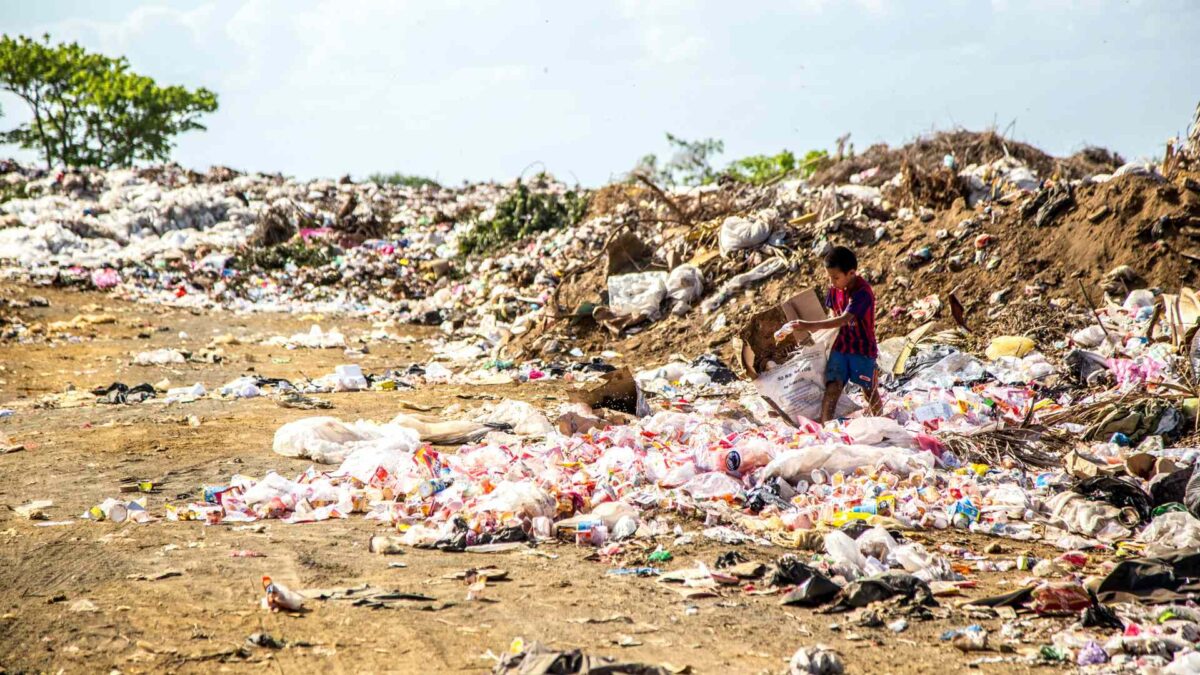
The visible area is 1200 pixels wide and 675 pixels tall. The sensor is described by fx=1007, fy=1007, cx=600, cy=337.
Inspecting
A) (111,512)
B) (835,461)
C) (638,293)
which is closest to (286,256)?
(638,293)

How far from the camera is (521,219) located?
14422mm

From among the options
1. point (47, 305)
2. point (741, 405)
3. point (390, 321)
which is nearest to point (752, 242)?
point (741, 405)

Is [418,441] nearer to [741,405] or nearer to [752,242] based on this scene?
[741,405]

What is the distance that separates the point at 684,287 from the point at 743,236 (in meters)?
0.80

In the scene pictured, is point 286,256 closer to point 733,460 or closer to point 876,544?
point 733,460

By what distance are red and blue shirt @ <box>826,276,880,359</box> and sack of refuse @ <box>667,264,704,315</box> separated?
13.7ft

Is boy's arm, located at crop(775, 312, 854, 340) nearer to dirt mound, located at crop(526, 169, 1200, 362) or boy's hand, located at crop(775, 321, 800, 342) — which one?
boy's hand, located at crop(775, 321, 800, 342)

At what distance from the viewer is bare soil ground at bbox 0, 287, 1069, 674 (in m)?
2.91

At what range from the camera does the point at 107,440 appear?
5.93 metres

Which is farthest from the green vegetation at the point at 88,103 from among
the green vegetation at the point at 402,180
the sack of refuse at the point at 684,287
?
the sack of refuse at the point at 684,287

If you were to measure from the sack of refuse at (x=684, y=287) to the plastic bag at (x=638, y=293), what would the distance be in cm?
13

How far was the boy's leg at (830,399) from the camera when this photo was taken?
17.7 feet

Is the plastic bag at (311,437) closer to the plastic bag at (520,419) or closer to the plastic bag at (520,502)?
the plastic bag at (520,419)

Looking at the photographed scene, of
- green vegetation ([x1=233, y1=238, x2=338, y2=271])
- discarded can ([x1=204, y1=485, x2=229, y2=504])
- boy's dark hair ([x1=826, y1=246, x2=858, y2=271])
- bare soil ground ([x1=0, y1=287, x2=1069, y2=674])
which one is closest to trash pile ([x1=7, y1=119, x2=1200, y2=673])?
discarded can ([x1=204, y1=485, x2=229, y2=504])
